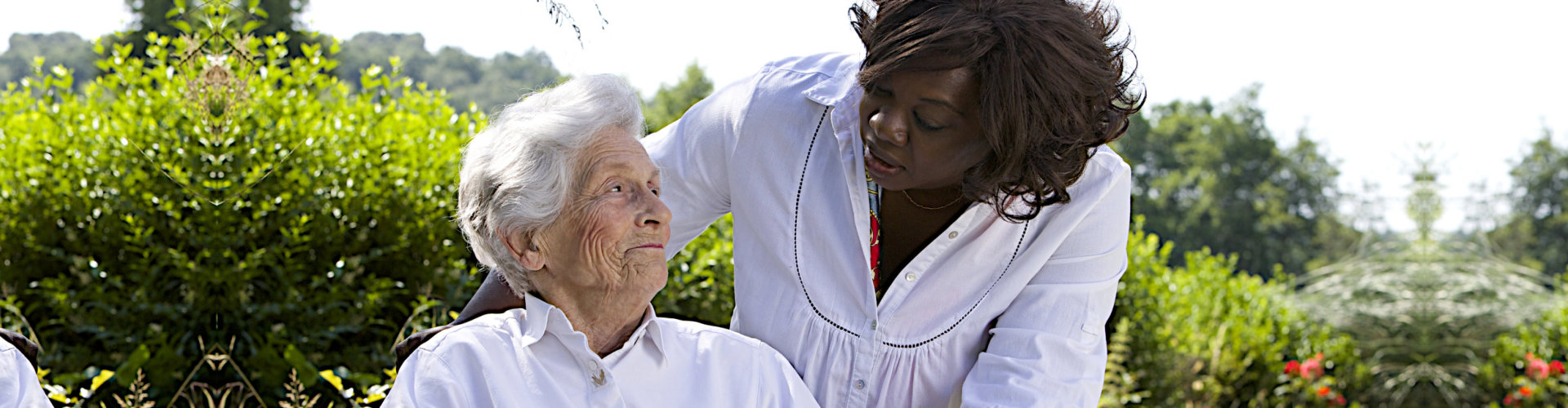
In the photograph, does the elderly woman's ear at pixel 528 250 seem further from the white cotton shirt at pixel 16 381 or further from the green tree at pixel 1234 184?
the green tree at pixel 1234 184

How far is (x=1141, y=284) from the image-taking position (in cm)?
578

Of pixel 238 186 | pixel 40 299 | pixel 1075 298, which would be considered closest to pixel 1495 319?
pixel 1075 298

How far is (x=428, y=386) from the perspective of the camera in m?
1.72

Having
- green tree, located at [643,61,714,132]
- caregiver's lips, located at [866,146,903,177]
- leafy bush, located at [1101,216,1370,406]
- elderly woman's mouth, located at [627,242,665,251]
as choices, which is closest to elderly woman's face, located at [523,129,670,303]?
elderly woman's mouth, located at [627,242,665,251]

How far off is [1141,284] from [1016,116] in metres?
4.34

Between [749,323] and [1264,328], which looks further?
[1264,328]

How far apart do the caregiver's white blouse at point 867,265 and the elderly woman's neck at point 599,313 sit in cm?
37

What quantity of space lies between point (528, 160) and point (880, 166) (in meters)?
0.60

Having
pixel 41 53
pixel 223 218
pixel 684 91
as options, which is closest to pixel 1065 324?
pixel 223 218

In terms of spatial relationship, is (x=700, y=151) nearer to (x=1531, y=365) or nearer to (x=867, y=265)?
(x=867, y=265)

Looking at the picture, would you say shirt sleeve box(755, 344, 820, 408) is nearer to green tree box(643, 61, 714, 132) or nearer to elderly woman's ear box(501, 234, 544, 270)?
elderly woman's ear box(501, 234, 544, 270)

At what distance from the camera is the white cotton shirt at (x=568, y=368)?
5.70ft

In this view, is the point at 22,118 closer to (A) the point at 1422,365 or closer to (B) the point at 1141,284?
(B) the point at 1141,284

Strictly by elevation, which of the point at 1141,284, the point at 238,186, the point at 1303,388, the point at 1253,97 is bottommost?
the point at 1253,97
